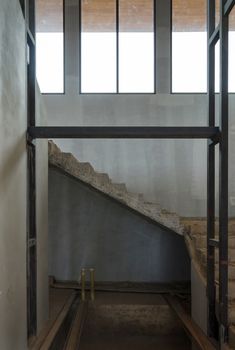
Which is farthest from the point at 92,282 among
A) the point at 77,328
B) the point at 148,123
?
the point at 148,123

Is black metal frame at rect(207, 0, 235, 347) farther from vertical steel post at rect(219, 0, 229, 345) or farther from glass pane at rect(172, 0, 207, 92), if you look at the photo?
glass pane at rect(172, 0, 207, 92)

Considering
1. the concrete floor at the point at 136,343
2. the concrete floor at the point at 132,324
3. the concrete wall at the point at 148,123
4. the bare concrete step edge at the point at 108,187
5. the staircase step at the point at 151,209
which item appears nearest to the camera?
the concrete floor at the point at 136,343

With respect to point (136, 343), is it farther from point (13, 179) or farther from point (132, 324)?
point (13, 179)

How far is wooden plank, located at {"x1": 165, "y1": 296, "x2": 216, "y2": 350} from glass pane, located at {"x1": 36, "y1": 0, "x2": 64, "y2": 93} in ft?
16.4

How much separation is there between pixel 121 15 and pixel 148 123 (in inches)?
98.1

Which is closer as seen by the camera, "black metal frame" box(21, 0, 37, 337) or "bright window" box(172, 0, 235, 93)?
"black metal frame" box(21, 0, 37, 337)

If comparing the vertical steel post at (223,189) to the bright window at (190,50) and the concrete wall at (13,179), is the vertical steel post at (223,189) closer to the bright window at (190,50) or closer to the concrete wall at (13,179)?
the concrete wall at (13,179)

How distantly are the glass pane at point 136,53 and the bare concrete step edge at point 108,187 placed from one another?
2.72 m

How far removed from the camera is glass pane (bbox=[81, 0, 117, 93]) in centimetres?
923

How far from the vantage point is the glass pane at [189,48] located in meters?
9.17

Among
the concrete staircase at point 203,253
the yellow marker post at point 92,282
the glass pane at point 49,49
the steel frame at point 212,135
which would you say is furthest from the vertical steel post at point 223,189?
the glass pane at point 49,49

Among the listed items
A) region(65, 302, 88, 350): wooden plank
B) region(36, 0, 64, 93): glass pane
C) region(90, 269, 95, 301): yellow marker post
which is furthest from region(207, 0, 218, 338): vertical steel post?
region(36, 0, 64, 93): glass pane

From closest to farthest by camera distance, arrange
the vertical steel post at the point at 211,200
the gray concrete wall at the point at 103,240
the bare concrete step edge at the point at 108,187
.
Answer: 1. the vertical steel post at the point at 211,200
2. the bare concrete step edge at the point at 108,187
3. the gray concrete wall at the point at 103,240

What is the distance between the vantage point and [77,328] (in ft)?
19.3
